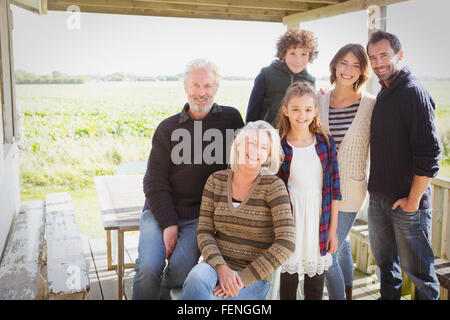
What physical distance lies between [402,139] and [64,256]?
1.80 meters

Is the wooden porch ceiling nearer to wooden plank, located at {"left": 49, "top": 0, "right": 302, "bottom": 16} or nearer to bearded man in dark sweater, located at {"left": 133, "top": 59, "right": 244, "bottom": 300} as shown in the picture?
wooden plank, located at {"left": 49, "top": 0, "right": 302, "bottom": 16}

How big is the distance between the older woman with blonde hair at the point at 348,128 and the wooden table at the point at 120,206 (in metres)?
1.11

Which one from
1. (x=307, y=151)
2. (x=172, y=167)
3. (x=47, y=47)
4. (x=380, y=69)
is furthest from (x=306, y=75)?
(x=47, y=47)

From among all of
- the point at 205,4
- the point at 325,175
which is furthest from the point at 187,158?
the point at 205,4

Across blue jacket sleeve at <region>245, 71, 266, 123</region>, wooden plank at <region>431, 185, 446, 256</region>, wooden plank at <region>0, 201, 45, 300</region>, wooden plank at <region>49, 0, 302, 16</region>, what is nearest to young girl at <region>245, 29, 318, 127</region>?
blue jacket sleeve at <region>245, 71, 266, 123</region>

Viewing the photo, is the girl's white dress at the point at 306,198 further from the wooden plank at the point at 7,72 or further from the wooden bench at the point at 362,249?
the wooden plank at the point at 7,72

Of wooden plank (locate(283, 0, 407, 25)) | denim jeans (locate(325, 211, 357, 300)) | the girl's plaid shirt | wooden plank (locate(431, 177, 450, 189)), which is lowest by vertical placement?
denim jeans (locate(325, 211, 357, 300))

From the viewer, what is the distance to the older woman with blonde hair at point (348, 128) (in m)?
2.06

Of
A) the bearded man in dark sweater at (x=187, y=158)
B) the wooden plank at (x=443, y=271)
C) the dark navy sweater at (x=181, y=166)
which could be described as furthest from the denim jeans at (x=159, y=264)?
the wooden plank at (x=443, y=271)

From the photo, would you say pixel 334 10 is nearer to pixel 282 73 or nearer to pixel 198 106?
pixel 282 73

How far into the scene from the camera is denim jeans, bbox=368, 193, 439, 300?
77.9 inches

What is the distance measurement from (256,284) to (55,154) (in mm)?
8213

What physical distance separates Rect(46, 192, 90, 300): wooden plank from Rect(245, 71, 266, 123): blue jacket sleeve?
1.21 metres
